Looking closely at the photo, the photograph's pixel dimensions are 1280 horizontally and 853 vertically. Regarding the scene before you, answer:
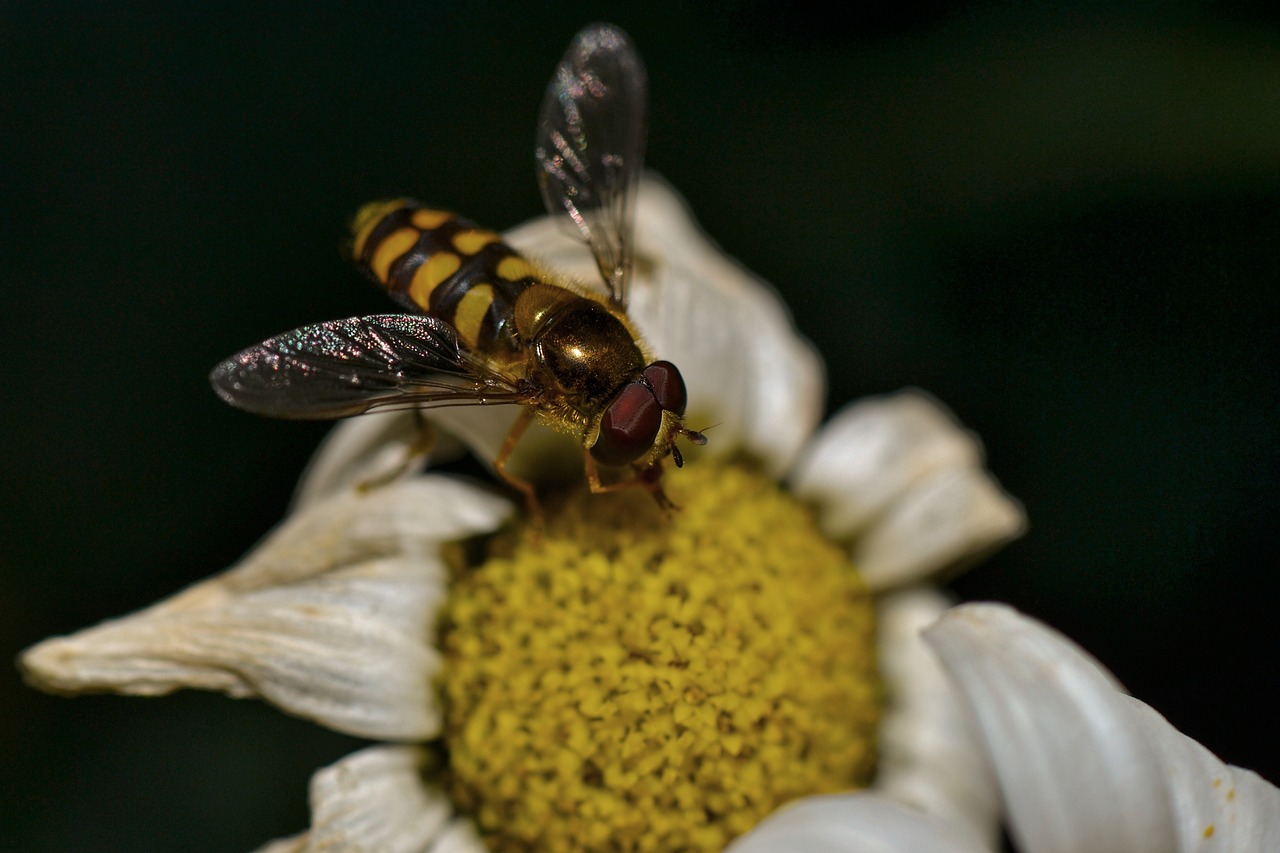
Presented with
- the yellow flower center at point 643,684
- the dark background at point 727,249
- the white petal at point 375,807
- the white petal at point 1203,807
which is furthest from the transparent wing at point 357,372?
the white petal at point 1203,807

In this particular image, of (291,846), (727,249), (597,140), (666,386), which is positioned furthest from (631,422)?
(727,249)

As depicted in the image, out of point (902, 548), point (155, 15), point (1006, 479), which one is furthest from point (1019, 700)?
point (155, 15)

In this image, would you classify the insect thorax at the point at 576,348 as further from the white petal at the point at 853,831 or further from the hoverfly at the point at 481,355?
the white petal at the point at 853,831

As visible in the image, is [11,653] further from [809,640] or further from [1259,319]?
[1259,319]

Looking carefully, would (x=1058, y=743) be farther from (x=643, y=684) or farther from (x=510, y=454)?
(x=510, y=454)

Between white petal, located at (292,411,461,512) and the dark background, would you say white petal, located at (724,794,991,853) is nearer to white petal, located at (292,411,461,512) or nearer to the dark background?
the dark background

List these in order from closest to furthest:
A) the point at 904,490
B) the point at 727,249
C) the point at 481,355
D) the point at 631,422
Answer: the point at 631,422, the point at 481,355, the point at 904,490, the point at 727,249
